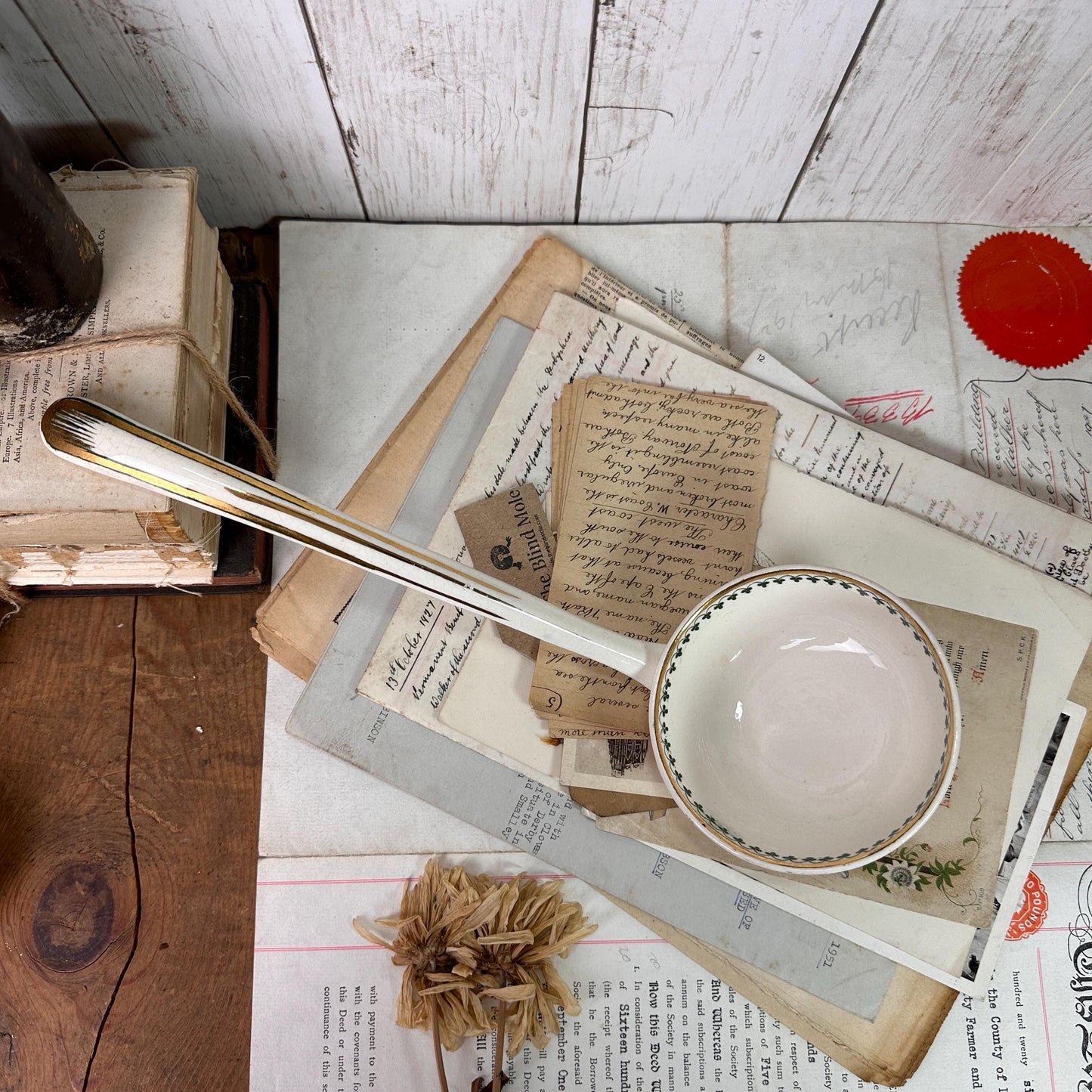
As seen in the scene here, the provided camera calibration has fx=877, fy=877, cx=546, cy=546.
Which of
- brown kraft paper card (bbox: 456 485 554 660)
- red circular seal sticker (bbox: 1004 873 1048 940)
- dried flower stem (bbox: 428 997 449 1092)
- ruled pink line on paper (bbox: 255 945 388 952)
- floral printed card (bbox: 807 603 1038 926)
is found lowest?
dried flower stem (bbox: 428 997 449 1092)

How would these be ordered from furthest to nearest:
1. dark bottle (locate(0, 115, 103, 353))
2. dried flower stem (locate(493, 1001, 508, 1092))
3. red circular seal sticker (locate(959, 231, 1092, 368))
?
1. red circular seal sticker (locate(959, 231, 1092, 368))
2. dried flower stem (locate(493, 1001, 508, 1092))
3. dark bottle (locate(0, 115, 103, 353))

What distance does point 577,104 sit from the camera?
0.51m

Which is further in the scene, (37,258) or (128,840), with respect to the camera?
(128,840)

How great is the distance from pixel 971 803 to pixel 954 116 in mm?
401

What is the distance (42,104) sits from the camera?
510 mm

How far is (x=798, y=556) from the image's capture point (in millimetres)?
542

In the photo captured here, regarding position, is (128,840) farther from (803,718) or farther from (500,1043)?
(803,718)

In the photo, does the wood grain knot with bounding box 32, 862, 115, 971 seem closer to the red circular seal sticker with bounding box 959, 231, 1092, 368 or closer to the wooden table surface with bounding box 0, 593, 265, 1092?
the wooden table surface with bounding box 0, 593, 265, 1092

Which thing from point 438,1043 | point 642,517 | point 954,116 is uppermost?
point 954,116

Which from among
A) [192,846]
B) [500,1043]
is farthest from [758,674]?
[192,846]

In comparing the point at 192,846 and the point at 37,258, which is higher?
the point at 37,258

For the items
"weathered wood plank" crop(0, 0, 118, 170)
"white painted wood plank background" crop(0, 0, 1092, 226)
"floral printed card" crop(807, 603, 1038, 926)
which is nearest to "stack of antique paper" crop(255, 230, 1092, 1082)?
"floral printed card" crop(807, 603, 1038, 926)

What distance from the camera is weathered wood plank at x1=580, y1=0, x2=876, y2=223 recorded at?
17.6 inches

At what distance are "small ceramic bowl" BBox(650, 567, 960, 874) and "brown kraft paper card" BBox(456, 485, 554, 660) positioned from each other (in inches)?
4.2
